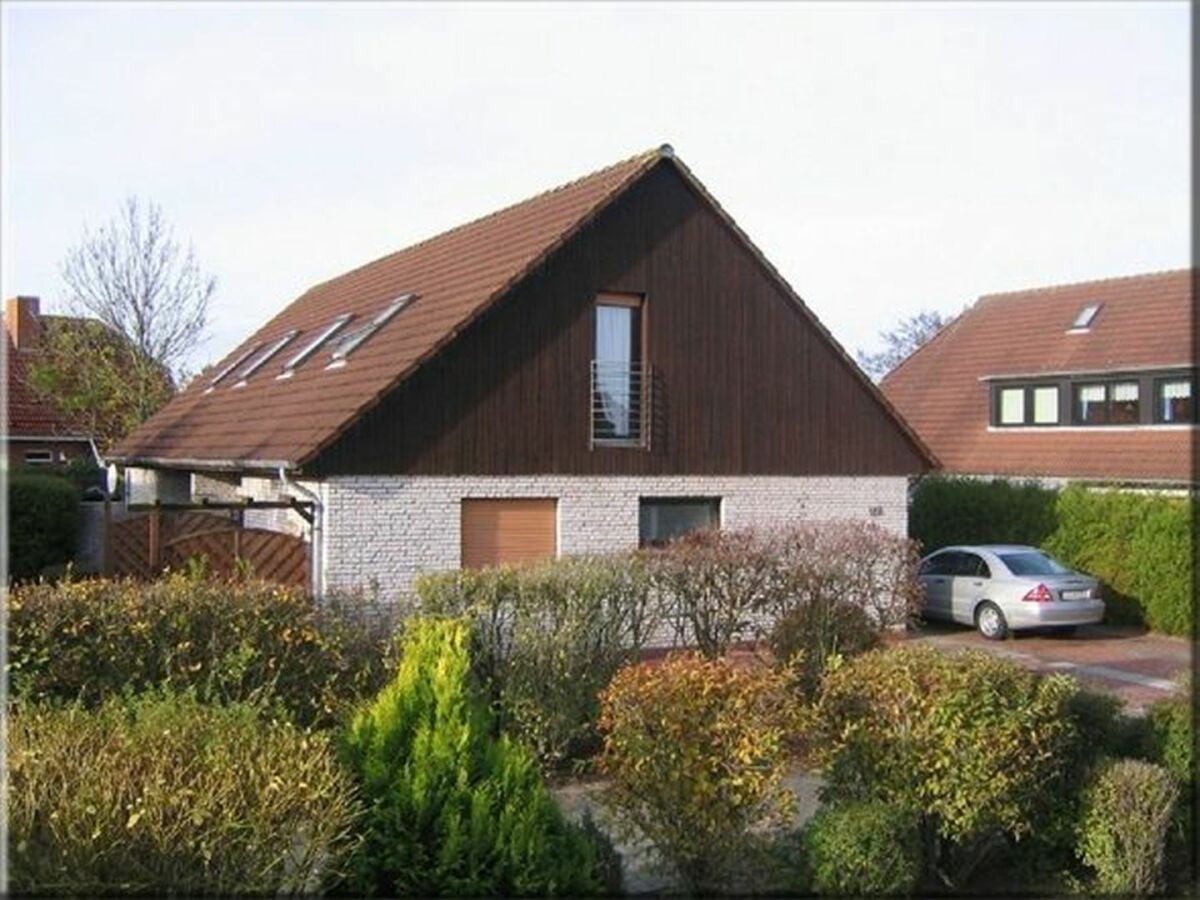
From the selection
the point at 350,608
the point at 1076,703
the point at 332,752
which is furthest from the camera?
the point at 350,608

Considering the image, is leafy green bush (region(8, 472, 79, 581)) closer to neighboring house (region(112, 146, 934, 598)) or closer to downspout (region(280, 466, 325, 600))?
neighboring house (region(112, 146, 934, 598))

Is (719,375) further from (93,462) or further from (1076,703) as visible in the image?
(93,462)

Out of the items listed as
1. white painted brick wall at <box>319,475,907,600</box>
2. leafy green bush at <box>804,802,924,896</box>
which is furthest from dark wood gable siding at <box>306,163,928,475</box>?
leafy green bush at <box>804,802,924,896</box>

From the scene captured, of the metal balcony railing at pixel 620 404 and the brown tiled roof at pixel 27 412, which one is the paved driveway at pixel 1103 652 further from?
the brown tiled roof at pixel 27 412

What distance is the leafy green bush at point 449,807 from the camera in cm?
661

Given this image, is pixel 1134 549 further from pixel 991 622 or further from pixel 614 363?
pixel 614 363

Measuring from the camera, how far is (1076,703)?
27.8 ft

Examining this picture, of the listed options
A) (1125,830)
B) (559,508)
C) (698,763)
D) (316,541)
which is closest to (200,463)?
(316,541)

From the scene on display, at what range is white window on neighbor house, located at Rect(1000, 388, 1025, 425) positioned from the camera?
29953mm

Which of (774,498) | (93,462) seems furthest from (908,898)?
(93,462)

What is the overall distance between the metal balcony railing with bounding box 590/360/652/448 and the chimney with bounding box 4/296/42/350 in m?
30.4

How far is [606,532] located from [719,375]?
2992 millimetres

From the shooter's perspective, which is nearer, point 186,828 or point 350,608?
point 186,828

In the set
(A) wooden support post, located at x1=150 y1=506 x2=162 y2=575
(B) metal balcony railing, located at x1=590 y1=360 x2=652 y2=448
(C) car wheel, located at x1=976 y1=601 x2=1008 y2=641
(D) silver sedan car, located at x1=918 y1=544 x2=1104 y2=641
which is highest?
(B) metal balcony railing, located at x1=590 y1=360 x2=652 y2=448
